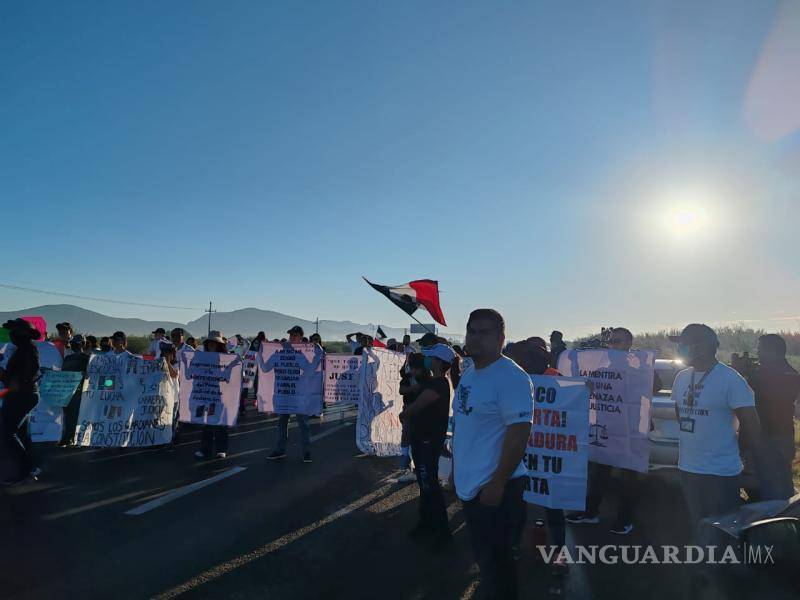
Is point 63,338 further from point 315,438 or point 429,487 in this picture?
point 429,487

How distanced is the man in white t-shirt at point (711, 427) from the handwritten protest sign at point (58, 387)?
9.86 meters

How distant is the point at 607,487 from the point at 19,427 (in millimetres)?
7825

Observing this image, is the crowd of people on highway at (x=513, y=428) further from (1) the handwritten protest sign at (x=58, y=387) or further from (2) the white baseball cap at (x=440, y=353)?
(1) the handwritten protest sign at (x=58, y=387)

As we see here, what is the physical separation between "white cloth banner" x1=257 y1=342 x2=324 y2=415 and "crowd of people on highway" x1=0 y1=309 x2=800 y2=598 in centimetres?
323

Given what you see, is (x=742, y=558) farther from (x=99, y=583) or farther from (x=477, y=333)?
(x=99, y=583)

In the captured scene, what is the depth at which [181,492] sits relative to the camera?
22.6 feet

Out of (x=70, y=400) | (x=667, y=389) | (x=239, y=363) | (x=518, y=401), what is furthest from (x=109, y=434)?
(x=667, y=389)

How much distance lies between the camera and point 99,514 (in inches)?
234

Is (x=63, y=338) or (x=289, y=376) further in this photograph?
(x=63, y=338)

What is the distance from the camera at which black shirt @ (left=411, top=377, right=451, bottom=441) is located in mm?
5695

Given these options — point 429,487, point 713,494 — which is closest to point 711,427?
point 713,494

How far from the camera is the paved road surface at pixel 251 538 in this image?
167 inches

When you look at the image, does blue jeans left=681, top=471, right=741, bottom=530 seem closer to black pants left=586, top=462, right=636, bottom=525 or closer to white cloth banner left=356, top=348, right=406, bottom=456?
black pants left=586, top=462, right=636, bottom=525

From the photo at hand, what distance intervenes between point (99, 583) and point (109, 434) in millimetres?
5677
